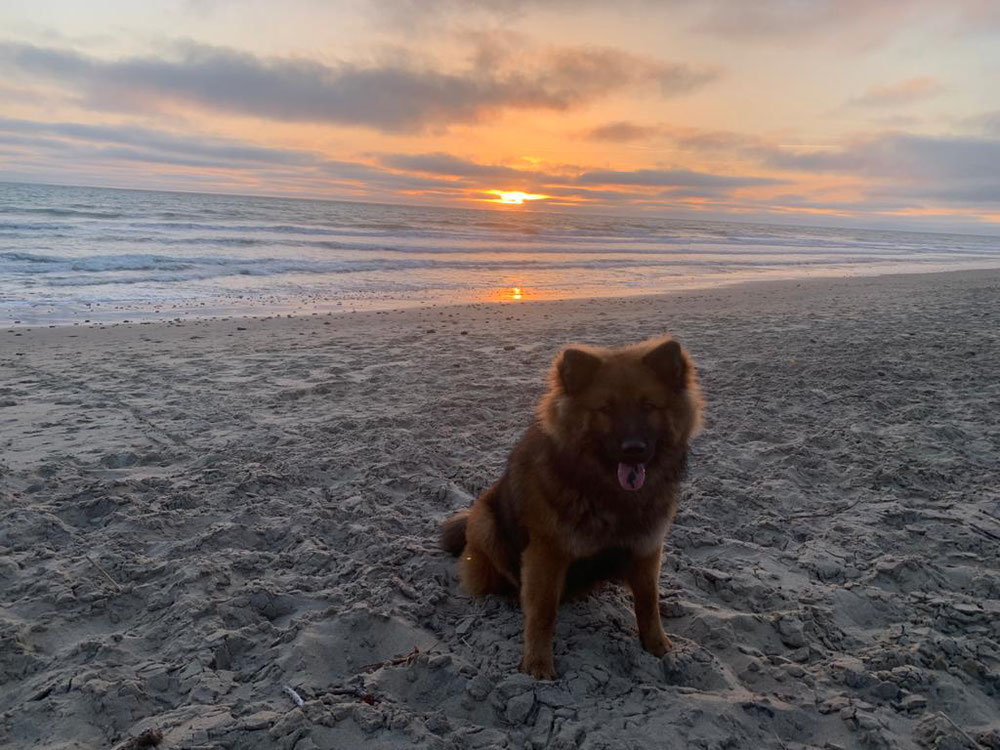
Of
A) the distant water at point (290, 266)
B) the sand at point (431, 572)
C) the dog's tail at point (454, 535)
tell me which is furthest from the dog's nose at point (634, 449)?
the distant water at point (290, 266)

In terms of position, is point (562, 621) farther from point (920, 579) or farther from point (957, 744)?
point (920, 579)

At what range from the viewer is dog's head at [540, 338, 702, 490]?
288cm

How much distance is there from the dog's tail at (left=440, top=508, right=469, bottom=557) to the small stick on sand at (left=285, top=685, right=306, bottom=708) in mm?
1365

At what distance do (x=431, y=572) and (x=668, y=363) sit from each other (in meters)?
1.86

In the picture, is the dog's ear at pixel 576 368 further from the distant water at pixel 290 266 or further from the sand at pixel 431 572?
the distant water at pixel 290 266

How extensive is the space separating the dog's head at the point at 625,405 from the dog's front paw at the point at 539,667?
0.88 meters

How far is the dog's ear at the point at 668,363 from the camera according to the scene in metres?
3.02

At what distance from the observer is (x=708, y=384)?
762 centimetres

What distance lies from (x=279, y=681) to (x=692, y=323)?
34.6 feet

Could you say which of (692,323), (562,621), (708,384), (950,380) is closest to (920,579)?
(562,621)

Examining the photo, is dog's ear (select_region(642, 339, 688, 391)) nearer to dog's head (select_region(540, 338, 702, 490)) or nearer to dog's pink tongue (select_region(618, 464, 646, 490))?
dog's head (select_region(540, 338, 702, 490))

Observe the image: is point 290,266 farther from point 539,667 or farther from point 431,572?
point 539,667

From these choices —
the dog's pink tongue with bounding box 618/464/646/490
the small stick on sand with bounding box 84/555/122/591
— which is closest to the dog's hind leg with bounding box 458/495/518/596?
the dog's pink tongue with bounding box 618/464/646/490

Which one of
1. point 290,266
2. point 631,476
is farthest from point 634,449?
point 290,266
